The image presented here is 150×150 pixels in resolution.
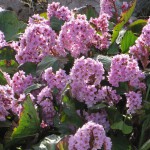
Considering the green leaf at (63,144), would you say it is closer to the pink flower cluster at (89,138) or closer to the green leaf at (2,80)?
the pink flower cluster at (89,138)

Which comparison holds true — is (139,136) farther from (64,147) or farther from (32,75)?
(32,75)

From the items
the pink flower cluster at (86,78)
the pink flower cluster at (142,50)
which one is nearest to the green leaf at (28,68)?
the pink flower cluster at (86,78)

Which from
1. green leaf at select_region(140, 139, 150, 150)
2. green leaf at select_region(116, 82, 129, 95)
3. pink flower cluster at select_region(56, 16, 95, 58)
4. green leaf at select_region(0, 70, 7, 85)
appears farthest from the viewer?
green leaf at select_region(0, 70, 7, 85)

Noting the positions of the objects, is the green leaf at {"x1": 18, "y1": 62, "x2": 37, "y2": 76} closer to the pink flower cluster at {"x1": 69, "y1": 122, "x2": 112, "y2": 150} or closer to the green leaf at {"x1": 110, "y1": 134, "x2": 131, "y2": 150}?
the green leaf at {"x1": 110, "y1": 134, "x2": 131, "y2": 150}

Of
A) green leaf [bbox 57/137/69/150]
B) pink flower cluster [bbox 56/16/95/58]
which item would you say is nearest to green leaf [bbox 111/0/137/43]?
pink flower cluster [bbox 56/16/95/58]

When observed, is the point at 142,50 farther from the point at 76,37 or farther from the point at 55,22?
the point at 55,22

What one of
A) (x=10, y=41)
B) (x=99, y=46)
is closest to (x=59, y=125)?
(x=99, y=46)
